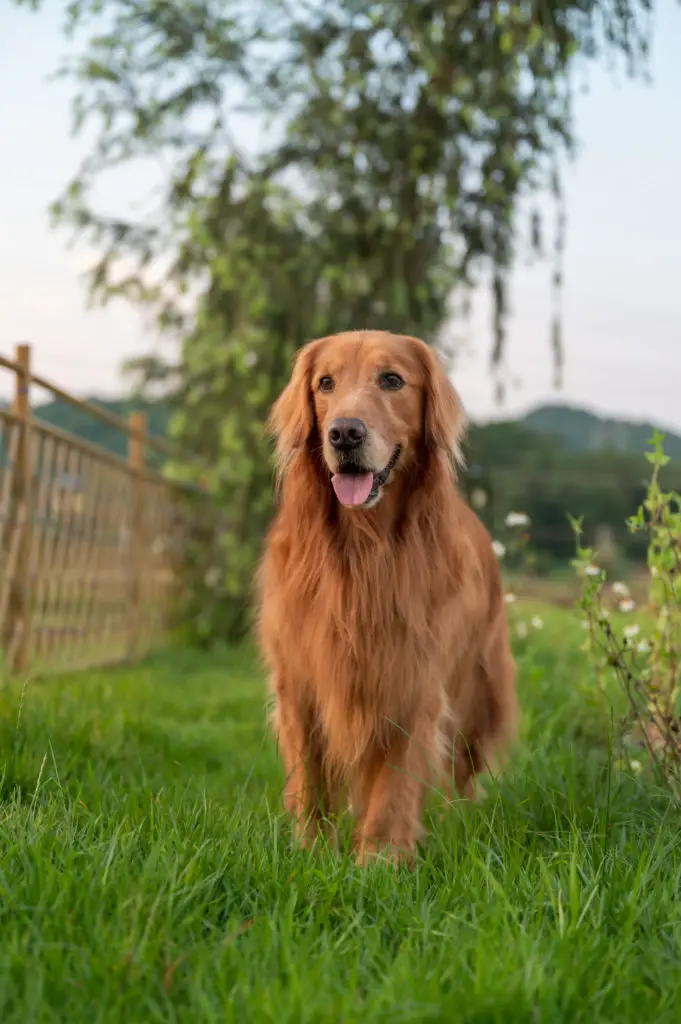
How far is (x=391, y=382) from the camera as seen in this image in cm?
298

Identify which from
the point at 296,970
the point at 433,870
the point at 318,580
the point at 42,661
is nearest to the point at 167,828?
the point at 433,870

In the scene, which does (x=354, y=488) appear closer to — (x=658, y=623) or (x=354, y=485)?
(x=354, y=485)

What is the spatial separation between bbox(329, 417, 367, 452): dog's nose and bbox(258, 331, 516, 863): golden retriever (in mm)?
52

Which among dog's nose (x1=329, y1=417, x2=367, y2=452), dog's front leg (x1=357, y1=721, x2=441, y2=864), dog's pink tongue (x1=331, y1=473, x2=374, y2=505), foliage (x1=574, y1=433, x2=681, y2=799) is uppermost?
dog's nose (x1=329, y1=417, x2=367, y2=452)

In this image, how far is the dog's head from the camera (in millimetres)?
2795

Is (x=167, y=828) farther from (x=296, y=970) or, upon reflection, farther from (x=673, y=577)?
(x=673, y=577)

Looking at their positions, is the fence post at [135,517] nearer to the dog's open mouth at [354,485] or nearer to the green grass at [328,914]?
the green grass at [328,914]

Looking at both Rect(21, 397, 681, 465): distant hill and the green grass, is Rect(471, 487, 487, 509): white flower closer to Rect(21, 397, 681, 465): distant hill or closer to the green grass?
Rect(21, 397, 681, 465): distant hill

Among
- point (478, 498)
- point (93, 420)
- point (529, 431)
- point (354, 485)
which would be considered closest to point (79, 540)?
point (93, 420)

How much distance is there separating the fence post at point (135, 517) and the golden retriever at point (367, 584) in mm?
5678

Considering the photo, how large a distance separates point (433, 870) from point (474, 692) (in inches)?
52.2

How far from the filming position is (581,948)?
1716 millimetres

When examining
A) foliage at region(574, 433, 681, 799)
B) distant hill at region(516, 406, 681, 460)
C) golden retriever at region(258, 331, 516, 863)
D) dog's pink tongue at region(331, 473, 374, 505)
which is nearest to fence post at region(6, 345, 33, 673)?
golden retriever at region(258, 331, 516, 863)

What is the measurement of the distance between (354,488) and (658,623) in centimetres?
120
